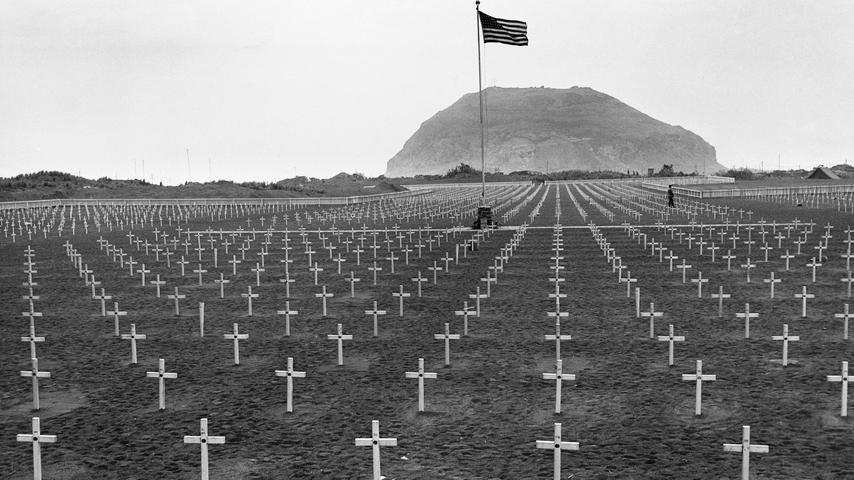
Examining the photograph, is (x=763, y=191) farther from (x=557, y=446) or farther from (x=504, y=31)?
(x=557, y=446)

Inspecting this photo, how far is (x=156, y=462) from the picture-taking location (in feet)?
29.5

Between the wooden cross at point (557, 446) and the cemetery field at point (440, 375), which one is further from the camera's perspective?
the cemetery field at point (440, 375)

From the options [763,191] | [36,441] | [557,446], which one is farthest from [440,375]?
[763,191]

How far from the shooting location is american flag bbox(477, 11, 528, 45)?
38.6m

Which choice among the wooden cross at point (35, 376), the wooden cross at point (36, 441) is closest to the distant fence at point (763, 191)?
the wooden cross at point (35, 376)

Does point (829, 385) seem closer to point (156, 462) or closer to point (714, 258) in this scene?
point (156, 462)

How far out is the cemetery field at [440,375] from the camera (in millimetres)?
9016

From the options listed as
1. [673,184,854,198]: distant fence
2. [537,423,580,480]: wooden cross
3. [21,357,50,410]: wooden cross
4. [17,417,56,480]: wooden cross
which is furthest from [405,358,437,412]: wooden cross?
[673,184,854,198]: distant fence

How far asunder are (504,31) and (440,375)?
29.2 metres

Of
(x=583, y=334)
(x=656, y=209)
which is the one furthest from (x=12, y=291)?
(x=656, y=209)

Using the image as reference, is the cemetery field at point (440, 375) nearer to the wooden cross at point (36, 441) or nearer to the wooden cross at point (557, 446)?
the wooden cross at point (36, 441)

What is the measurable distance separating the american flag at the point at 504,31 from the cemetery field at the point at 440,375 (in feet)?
50.5

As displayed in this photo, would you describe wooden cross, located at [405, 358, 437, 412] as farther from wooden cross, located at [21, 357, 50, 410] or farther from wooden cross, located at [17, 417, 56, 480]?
wooden cross, located at [21, 357, 50, 410]

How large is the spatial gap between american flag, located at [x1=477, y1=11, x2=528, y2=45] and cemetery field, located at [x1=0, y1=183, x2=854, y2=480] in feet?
50.5
